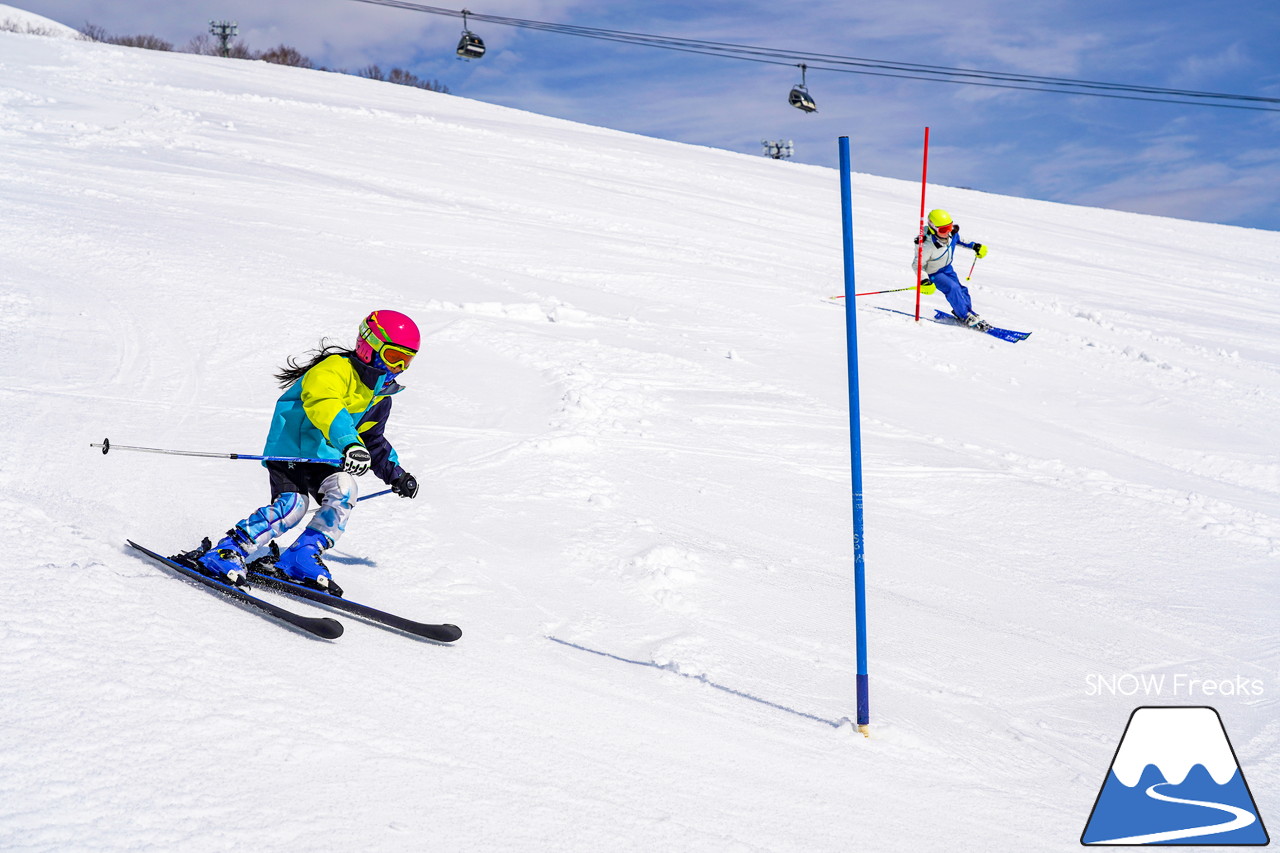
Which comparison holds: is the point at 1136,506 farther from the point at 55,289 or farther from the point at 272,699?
the point at 55,289

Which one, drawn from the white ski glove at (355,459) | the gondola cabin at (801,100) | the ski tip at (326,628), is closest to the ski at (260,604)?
the ski tip at (326,628)

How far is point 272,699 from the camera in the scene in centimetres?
320

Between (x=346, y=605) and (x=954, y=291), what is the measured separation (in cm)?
1079

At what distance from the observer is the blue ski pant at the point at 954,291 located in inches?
504

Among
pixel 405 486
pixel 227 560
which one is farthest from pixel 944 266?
pixel 227 560

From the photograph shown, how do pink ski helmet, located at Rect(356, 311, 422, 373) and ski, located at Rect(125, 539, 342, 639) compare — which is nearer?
ski, located at Rect(125, 539, 342, 639)

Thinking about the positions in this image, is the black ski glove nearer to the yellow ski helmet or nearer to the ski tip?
the ski tip

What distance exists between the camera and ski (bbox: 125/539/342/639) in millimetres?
3793

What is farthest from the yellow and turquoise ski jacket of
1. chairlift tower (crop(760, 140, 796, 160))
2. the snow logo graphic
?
chairlift tower (crop(760, 140, 796, 160))

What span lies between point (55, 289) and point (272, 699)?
762 cm

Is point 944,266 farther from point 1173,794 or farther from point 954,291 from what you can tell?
point 1173,794

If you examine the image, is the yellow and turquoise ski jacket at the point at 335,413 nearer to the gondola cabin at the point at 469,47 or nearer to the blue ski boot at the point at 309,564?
the blue ski boot at the point at 309,564

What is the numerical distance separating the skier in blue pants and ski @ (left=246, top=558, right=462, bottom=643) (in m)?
10.5

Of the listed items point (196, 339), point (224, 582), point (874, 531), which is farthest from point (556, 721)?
point (196, 339)
